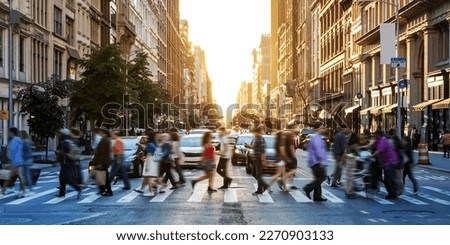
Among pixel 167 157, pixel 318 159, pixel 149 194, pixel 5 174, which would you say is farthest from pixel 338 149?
pixel 5 174

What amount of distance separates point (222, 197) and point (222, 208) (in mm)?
2805

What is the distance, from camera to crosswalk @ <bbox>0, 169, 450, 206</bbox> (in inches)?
691

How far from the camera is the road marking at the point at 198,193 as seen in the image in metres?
18.3

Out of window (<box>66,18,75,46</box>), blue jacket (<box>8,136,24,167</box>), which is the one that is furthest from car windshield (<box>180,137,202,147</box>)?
window (<box>66,18,75,46</box>)

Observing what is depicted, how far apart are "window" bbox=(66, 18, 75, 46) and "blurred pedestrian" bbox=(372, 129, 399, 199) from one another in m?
43.8

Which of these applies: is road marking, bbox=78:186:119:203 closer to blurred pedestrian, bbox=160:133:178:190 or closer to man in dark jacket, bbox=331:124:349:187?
blurred pedestrian, bbox=160:133:178:190

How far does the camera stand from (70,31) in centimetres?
5956

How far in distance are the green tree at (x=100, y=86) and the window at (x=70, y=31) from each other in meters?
7.82

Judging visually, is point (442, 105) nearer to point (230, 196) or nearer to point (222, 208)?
point (230, 196)

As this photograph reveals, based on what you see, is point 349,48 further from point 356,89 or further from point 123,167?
point 123,167

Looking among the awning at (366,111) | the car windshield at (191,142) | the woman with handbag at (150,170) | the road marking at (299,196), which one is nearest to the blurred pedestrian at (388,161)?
the road marking at (299,196)

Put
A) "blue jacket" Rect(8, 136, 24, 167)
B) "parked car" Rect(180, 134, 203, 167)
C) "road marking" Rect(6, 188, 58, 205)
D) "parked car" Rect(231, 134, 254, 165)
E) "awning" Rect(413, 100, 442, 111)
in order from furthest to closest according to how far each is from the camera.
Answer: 1. "awning" Rect(413, 100, 442, 111)
2. "parked car" Rect(231, 134, 254, 165)
3. "parked car" Rect(180, 134, 203, 167)
4. "blue jacket" Rect(8, 136, 24, 167)
5. "road marking" Rect(6, 188, 58, 205)

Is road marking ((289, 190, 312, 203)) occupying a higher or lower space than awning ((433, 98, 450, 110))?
lower
